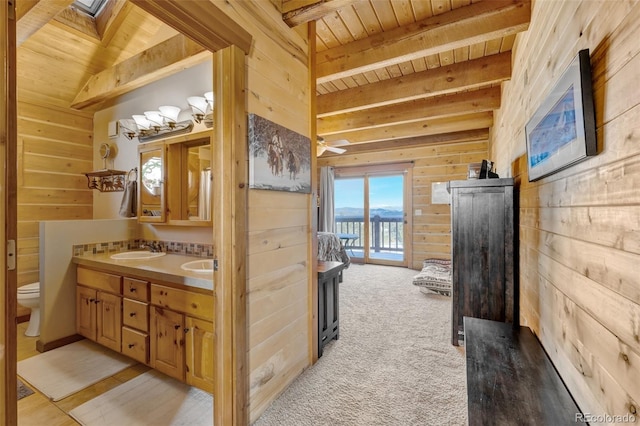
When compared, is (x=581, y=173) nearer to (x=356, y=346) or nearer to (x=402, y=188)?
(x=356, y=346)

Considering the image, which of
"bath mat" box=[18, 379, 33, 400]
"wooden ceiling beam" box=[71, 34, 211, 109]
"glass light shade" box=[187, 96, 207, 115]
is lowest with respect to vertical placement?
"bath mat" box=[18, 379, 33, 400]

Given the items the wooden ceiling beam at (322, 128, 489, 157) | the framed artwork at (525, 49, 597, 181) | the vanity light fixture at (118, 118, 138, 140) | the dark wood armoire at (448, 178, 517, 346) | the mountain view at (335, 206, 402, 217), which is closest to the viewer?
the framed artwork at (525, 49, 597, 181)

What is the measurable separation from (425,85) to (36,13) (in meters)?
3.30

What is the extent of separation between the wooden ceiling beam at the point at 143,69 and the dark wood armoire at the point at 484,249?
243cm

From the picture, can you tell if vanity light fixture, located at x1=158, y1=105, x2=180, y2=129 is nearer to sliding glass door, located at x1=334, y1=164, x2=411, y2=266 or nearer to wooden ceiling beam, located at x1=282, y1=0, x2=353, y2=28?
wooden ceiling beam, located at x1=282, y1=0, x2=353, y2=28

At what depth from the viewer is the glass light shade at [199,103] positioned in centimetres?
247

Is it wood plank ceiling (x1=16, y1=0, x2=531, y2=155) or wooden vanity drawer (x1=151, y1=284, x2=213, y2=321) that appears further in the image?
wood plank ceiling (x1=16, y1=0, x2=531, y2=155)

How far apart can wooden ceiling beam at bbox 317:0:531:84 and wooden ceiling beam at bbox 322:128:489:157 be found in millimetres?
3239

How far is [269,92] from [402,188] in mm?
4777

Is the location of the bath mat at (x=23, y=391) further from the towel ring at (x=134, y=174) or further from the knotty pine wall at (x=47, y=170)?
the towel ring at (x=134, y=174)

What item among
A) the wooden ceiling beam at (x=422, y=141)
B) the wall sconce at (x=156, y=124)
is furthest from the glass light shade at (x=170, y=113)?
the wooden ceiling beam at (x=422, y=141)

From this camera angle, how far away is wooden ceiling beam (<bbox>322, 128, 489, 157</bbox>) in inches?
200

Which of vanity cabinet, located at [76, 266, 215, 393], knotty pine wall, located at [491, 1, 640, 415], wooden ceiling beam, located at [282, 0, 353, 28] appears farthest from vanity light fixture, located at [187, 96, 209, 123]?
knotty pine wall, located at [491, 1, 640, 415]

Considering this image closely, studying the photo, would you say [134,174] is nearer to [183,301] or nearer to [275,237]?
[183,301]
